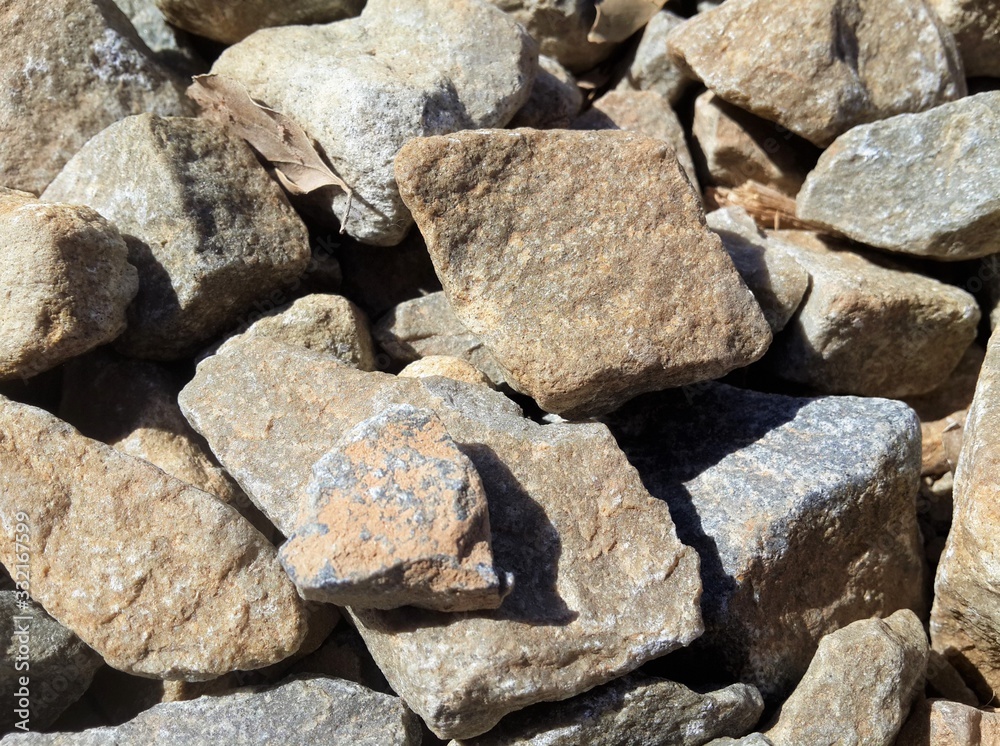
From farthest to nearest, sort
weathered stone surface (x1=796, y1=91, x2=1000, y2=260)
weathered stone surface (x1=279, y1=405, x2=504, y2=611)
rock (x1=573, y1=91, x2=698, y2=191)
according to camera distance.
→ rock (x1=573, y1=91, x2=698, y2=191) → weathered stone surface (x1=796, y1=91, x2=1000, y2=260) → weathered stone surface (x1=279, y1=405, x2=504, y2=611)

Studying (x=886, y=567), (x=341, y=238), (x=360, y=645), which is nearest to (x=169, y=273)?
(x=341, y=238)

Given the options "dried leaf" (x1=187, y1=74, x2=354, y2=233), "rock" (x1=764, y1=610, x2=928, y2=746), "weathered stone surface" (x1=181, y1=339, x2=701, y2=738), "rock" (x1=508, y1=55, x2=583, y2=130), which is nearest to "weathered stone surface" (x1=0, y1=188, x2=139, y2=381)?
"weathered stone surface" (x1=181, y1=339, x2=701, y2=738)

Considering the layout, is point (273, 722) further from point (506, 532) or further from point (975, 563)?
point (975, 563)

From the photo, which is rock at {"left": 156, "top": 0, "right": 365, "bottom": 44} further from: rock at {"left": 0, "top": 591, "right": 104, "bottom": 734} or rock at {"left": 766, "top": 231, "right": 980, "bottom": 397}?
rock at {"left": 0, "top": 591, "right": 104, "bottom": 734}

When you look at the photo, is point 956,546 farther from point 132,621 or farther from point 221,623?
point 132,621

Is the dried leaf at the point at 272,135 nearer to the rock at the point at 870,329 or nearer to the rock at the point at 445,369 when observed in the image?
the rock at the point at 445,369

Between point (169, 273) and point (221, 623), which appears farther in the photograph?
point (169, 273)

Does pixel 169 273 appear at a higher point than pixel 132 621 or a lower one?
higher
